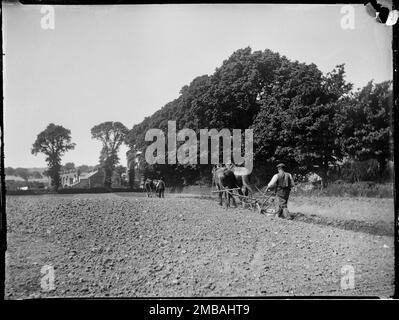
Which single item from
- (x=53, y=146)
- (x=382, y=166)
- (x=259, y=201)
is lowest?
(x=259, y=201)

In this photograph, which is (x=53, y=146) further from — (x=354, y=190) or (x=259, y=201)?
(x=354, y=190)

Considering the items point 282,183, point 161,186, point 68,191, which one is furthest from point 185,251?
point 68,191

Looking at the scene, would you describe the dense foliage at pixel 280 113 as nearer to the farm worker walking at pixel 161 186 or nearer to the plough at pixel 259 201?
the farm worker walking at pixel 161 186

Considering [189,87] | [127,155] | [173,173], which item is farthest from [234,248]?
[189,87]

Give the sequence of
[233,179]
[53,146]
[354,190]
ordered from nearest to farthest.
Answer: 1. [53,146]
2. [354,190]
3. [233,179]

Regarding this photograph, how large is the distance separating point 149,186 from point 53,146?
124 cm

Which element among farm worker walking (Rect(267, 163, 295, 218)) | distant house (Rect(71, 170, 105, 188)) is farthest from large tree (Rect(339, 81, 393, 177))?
distant house (Rect(71, 170, 105, 188))

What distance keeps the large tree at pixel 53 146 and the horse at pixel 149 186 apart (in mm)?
996

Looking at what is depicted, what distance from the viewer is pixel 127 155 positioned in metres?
4.45

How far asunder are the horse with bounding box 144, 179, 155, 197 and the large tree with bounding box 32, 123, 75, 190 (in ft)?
3.27

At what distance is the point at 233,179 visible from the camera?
446 centimetres

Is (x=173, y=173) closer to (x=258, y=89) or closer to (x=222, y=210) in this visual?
(x=222, y=210)
